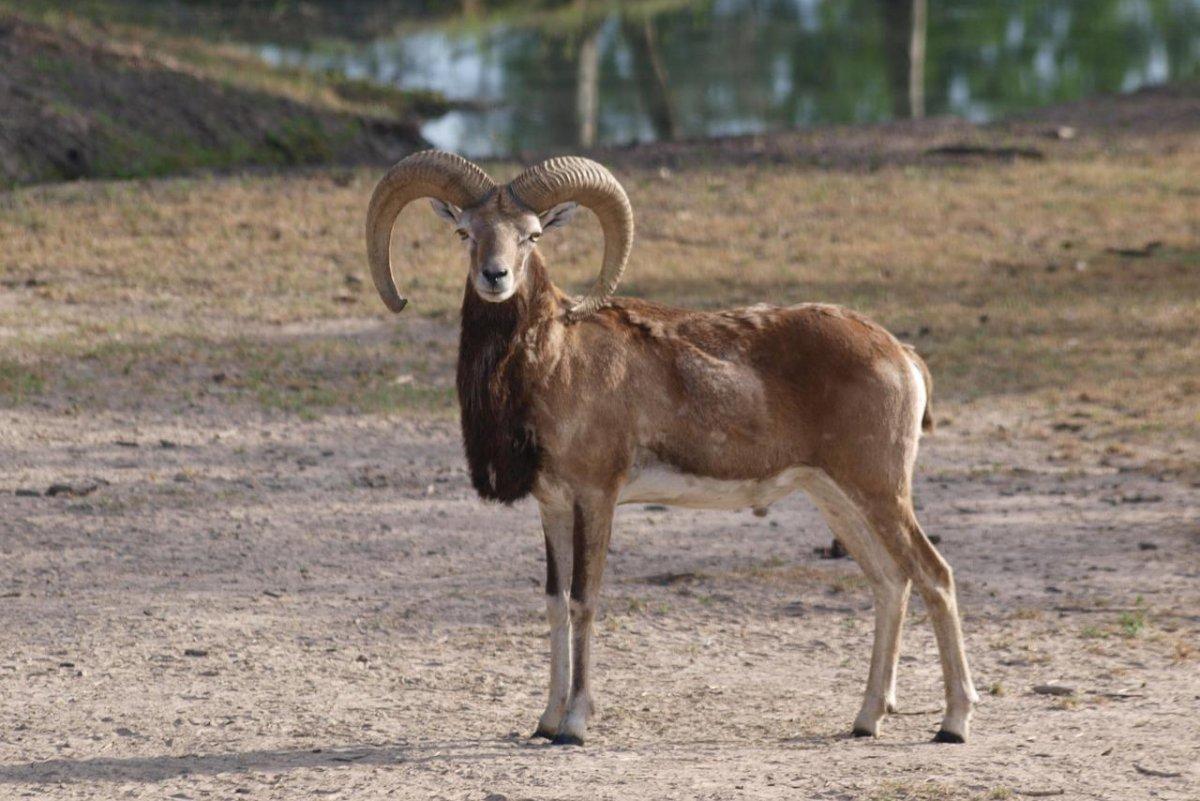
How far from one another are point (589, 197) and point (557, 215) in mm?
177

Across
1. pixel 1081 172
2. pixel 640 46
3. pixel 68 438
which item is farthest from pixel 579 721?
pixel 640 46

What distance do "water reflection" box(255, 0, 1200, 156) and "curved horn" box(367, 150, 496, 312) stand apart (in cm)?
1758

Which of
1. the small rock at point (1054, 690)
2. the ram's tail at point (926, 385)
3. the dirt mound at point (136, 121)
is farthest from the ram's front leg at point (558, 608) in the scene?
the dirt mound at point (136, 121)

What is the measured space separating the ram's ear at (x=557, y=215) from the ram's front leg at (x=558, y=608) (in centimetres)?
125

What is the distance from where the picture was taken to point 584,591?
7832mm

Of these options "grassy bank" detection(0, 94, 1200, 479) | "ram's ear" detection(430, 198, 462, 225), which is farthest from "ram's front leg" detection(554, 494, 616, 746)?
"grassy bank" detection(0, 94, 1200, 479)

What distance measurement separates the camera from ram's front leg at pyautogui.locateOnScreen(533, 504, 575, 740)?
25.8ft

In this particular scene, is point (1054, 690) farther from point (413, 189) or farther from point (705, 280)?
point (705, 280)

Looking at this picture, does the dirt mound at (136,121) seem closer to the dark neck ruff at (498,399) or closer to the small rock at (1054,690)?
the dark neck ruff at (498,399)

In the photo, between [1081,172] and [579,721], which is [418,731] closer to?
[579,721]

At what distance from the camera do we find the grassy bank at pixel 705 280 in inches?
558

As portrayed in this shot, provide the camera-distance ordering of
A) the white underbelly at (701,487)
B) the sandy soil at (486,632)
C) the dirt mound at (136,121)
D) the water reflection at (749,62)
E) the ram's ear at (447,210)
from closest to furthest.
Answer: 1. the sandy soil at (486,632)
2. the white underbelly at (701,487)
3. the ram's ear at (447,210)
4. the dirt mound at (136,121)
5. the water reflection at (749,62)

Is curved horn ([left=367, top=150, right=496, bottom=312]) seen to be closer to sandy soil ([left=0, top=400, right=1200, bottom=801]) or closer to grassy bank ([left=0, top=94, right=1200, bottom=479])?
sandy soil ([left=0, top=400, right=1200, bottom=801])

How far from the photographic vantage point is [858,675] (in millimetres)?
8852
